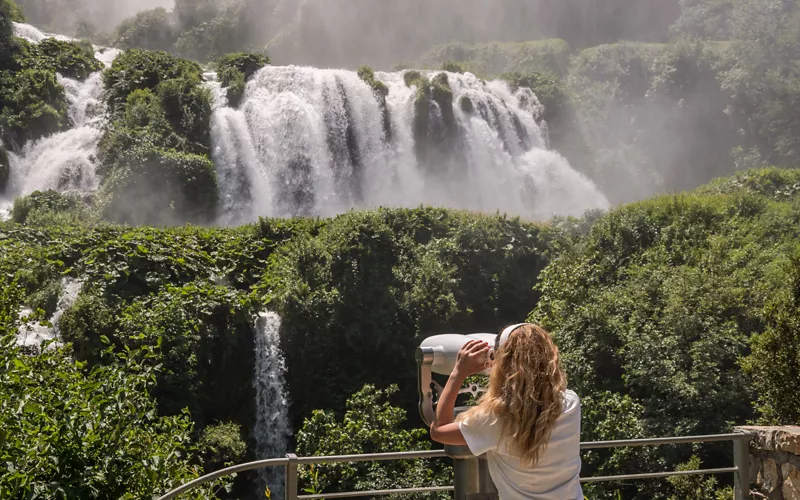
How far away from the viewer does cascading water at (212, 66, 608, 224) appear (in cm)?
2861

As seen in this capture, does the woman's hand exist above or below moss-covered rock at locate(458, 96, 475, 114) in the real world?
below

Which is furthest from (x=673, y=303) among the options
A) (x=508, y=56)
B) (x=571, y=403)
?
(x=508, y=56)

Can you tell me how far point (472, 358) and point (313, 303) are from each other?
15.4 meters

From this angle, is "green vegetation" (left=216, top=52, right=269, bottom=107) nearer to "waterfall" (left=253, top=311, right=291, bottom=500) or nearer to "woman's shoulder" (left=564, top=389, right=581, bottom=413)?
"waterfall" (left=253, top=311, right=291, bottom=500)

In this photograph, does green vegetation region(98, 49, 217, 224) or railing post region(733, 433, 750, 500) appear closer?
railing post region(733, 433, 750, 500)

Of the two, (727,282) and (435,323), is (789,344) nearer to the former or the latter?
(727,282)

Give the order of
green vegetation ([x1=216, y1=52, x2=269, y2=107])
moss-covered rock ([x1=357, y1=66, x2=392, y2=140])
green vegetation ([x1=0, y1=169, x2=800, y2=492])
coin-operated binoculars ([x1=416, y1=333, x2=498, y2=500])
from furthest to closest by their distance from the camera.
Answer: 1. moss-covered rock ([x1=357, y1=66, x2=392, y2=140])
2. green vegetation ([x1=216, y1=52, x2=269, y2=107])
3. green vegetation ([x1=0, y1=169, x2=800, y2=492])
4. coin-operated binoculars ([x1=416, y1=333, x2=498, y2=500])

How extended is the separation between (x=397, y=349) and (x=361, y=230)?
10.3 ft

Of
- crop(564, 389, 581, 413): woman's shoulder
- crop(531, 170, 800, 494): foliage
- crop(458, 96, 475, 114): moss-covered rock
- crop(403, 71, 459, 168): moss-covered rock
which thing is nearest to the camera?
crop(564, 389, 581, 413): woman's shoulder

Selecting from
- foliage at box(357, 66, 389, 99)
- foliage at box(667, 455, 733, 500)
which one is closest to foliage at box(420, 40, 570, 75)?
foliage at box(357, 66, 389, 99)

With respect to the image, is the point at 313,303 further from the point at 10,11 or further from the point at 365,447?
the point at 10,11

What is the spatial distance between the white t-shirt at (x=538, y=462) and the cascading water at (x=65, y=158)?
920 inches

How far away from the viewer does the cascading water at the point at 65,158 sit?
25.5 metres

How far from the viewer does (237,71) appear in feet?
102
